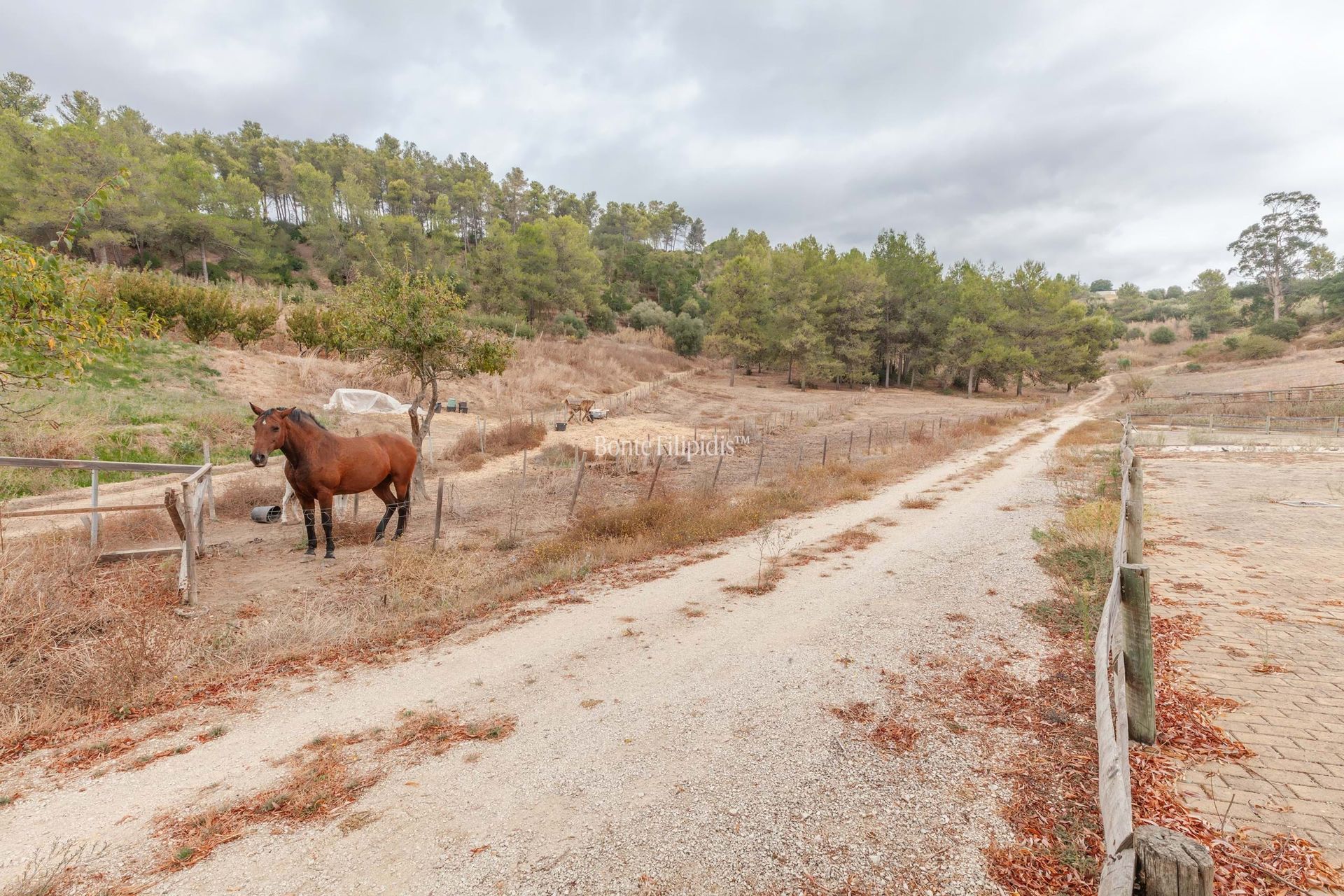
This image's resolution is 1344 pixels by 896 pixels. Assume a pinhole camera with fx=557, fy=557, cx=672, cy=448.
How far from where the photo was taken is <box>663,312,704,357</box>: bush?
6131 centimetres

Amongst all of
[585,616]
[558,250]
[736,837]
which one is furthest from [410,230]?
[736,837]

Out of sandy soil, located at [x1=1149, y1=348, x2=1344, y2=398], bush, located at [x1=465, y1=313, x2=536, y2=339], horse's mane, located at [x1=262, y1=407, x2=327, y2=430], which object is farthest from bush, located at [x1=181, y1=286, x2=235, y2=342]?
sandy soil, located at [x1=1149, y1=348, x2=1344, y2=398]

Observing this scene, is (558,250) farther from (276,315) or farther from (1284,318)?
(1284,318)

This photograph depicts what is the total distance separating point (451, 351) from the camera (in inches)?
576

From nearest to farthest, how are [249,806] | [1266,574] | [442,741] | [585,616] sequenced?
1. [249,806]
2. [442,741]
3. [585,616]
4. [1266,574]

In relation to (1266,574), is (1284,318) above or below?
above

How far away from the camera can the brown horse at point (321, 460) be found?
9344mm

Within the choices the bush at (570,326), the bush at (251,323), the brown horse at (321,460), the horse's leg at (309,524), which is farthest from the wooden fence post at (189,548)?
the bush at (570,326)

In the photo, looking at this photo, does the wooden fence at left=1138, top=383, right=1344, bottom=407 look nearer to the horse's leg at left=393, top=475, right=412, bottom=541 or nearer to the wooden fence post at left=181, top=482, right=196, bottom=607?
the horse's leg at left=393, top=475, right=412, bottom=541

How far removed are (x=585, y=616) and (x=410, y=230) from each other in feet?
215

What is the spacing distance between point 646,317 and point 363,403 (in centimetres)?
4348

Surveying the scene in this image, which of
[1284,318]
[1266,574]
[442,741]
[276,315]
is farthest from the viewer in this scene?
[1284,318]

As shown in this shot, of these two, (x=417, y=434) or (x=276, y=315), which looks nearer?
(x=417, y=434)

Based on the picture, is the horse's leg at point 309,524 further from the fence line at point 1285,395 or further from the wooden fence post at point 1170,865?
the fence line at point 1285,395
